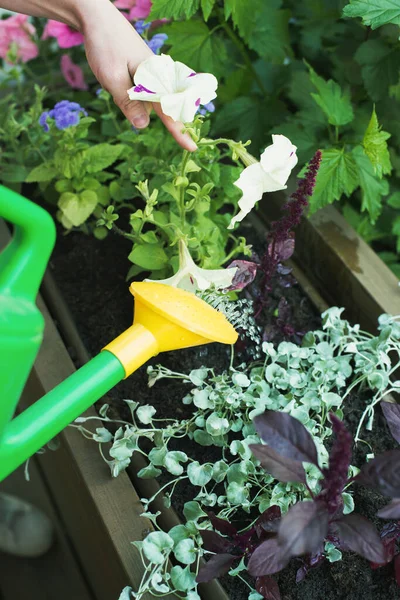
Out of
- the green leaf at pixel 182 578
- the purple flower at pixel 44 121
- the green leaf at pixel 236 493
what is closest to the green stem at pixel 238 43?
the purple flower at pixel 44 121

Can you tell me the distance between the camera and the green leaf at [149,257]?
1029 mm

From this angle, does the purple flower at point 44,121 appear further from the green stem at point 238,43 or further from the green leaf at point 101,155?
the green stem at point 238,43

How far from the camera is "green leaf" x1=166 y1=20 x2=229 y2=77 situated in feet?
3.97

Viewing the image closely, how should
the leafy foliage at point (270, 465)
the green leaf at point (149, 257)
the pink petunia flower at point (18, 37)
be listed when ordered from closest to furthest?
the leafy foliage at point (270, 465) < the green leaf at point (149, 257) < the pink petunia flower at point (18, 37)

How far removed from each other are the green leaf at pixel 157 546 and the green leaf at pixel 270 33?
896 millimetres

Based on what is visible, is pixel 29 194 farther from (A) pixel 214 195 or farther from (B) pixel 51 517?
(B) pixel 51 517

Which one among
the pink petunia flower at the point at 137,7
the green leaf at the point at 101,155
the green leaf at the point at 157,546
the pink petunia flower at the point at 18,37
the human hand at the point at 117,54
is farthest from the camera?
the pink petunia flower at the point at 18,37

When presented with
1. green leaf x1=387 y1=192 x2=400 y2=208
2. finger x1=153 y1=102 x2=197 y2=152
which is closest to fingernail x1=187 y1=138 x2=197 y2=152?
finger x1=153 y1=102 x2=197 y2=152

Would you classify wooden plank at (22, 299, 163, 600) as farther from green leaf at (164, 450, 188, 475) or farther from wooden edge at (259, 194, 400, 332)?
wooden edge at (259, 194, 400, 332)

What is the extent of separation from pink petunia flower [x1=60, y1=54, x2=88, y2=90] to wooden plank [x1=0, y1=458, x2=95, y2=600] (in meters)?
0.78

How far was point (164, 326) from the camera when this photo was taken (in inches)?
29.1

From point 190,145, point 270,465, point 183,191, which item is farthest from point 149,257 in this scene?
point 270,465

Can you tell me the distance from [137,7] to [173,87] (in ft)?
1.75

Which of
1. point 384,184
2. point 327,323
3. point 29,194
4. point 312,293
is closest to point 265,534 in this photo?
point 327,323
